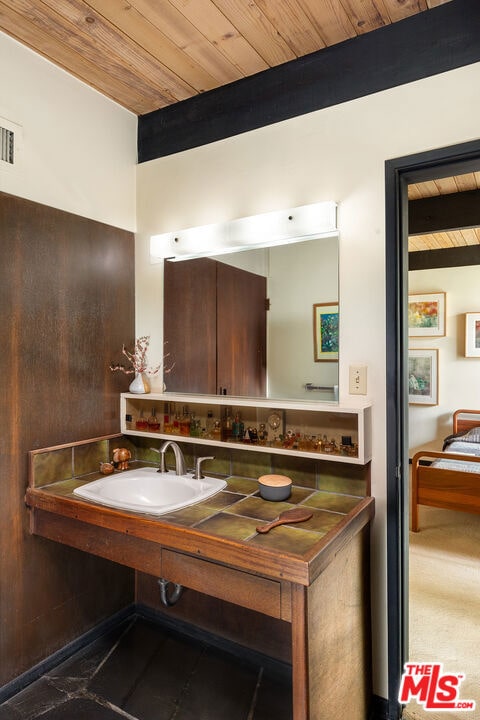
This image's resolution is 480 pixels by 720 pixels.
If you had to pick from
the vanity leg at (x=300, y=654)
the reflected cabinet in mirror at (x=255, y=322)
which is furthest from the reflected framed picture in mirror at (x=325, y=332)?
the vanity leg at (x=300, y=654)

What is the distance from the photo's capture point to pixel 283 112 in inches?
78.3

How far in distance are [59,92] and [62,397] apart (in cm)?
141

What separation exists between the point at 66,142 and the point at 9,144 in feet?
0.99

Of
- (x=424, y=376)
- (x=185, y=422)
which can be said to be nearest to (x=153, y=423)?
(x=185, y=422)

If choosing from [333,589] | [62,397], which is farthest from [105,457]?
[333,589]

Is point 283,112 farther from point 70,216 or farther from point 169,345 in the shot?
point 169,345

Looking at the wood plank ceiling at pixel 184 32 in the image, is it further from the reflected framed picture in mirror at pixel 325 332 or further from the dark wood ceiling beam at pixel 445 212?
the dark wood ceiling beam at pixel 445 212

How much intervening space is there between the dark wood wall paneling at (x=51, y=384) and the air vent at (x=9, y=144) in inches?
5.9

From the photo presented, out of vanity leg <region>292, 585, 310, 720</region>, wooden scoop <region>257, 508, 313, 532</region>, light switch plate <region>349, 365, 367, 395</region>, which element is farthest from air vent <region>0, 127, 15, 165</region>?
vanity leg <region>292, 585, 310, 720</region>

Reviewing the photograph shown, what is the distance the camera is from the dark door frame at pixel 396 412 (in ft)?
5.62

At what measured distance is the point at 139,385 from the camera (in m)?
2.33

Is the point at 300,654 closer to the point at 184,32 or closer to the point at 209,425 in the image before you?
the point at 209,425

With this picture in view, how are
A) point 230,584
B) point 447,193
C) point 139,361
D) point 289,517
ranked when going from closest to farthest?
point 230,584 → point 289,517 → point 139,361 → point 447,193

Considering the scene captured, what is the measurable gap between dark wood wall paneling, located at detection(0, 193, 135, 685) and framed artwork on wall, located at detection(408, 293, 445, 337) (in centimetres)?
395
